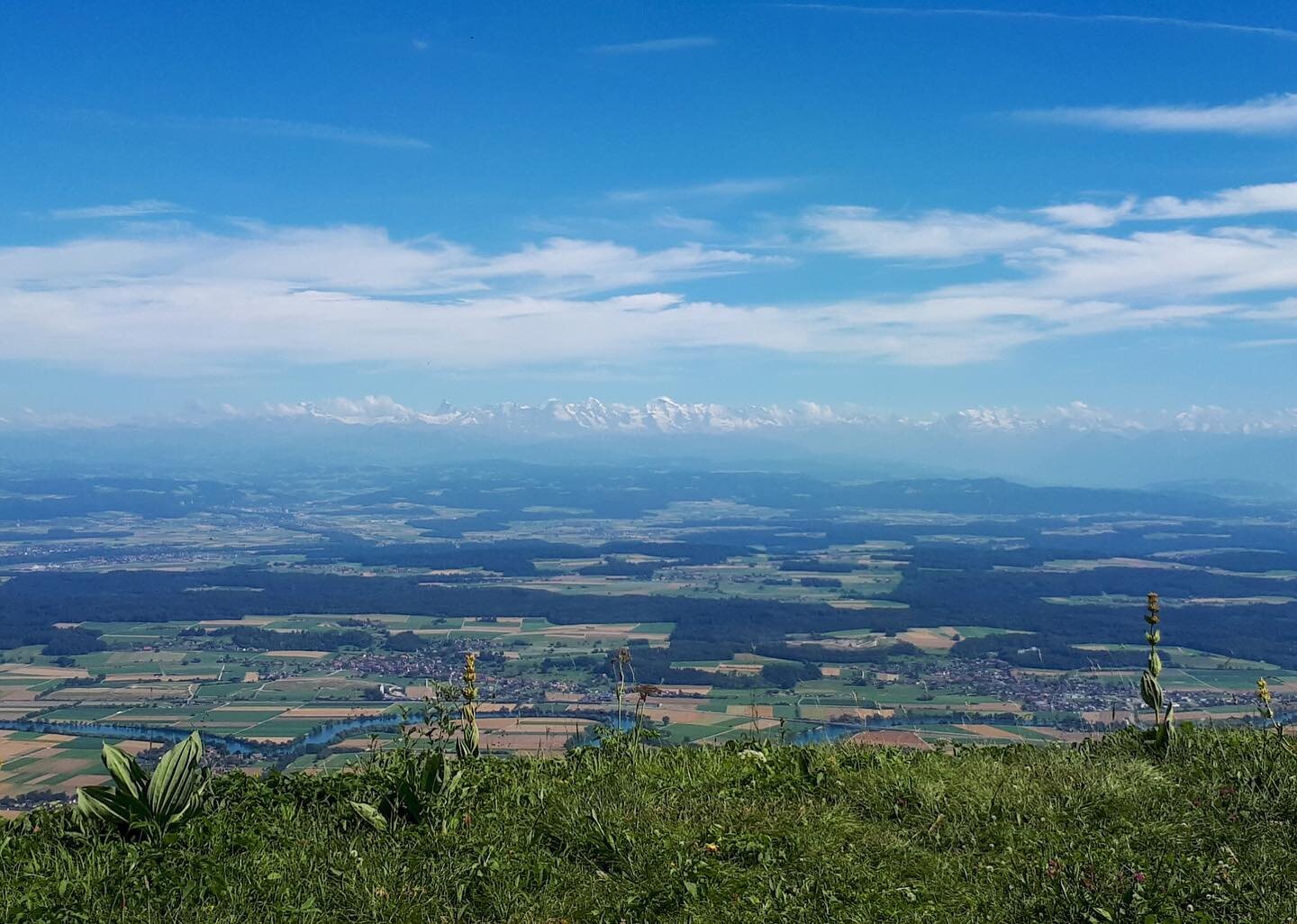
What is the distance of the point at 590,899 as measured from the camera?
4.68 meters

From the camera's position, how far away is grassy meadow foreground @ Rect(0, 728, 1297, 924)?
4.51 meters

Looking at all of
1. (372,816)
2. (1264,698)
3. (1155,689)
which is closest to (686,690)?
(1155,689)

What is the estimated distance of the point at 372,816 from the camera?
5.48 meters

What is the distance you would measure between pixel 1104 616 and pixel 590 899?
79.6 m

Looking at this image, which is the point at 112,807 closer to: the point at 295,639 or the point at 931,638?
the point at 295,639

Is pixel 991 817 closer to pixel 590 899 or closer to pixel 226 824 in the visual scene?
pixel 590 899

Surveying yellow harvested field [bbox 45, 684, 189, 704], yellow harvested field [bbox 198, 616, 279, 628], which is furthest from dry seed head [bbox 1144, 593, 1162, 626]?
yellow harvested field [bbox 198, 616, 279, 628]

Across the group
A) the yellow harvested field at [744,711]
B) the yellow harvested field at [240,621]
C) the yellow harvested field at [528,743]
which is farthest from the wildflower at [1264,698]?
the yellow harvested field at [240,621]

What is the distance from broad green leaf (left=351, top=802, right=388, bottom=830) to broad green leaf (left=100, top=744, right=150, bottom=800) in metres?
1.26

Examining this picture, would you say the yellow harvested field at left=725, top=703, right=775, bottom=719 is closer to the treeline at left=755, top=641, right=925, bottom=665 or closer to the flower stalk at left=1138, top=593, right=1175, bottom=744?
the treeline at left=755, top=641, right=925, bottom=665

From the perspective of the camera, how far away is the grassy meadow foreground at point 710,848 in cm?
451

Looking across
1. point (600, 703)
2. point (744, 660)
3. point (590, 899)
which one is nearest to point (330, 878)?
point (590, 899)

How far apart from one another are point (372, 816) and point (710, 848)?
2067mm

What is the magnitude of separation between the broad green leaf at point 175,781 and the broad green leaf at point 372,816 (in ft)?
3.23
